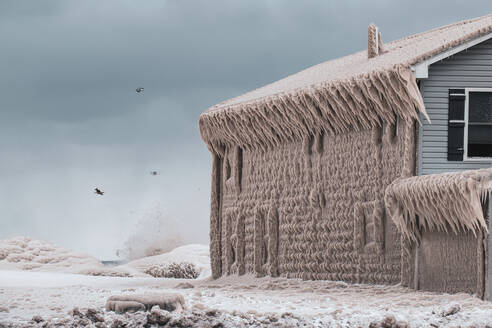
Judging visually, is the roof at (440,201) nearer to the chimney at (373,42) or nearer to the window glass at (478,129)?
the window glass at (478,129)

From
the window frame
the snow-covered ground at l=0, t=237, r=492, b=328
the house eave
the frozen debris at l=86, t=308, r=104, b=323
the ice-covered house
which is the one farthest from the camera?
the window frame

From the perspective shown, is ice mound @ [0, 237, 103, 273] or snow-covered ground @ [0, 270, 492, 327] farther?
ice mound @ [0, 237, 103, 273]

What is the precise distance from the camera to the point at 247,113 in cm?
2022

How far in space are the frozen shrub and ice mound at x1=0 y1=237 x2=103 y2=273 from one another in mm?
1668

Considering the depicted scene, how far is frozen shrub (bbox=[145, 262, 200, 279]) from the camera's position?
28516 mm

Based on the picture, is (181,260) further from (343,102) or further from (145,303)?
(145,303)

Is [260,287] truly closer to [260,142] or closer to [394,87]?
[260,142]

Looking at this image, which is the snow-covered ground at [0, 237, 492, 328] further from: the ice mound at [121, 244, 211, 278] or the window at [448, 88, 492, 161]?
the ice mound at [121, 244, 211, 278]

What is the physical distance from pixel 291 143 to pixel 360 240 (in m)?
3.03

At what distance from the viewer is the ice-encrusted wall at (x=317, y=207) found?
55.6 feet

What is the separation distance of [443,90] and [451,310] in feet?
16.9

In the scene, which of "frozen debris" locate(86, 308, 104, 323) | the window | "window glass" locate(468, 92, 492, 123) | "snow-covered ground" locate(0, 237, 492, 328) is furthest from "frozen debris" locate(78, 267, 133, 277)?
"frozen debris" locate(86, 308, 104, 323)

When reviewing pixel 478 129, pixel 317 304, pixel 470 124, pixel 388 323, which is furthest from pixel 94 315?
pixel 478 129

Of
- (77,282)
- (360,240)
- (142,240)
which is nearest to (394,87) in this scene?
(360,240)
